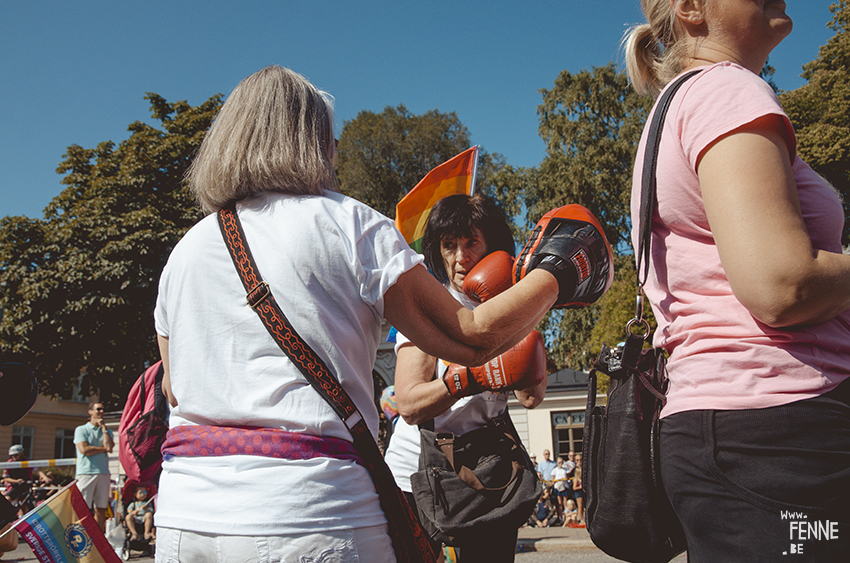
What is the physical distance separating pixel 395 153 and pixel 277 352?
30212mm

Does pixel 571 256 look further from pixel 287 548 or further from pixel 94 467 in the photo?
pixel 94 467

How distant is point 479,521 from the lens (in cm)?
269

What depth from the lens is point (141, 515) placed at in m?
11.7

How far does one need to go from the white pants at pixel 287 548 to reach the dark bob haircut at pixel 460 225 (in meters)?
2.23

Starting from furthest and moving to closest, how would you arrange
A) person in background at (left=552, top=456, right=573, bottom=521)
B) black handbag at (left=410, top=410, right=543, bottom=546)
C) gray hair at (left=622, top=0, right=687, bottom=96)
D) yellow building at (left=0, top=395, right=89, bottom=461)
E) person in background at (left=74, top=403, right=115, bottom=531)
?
yellow building at (left=0, top=395, right=89, bottom=461), person in background at (left=552, top=456, right=573, bottom=521), person in background at (left=74, top=403, right=115, bottom=531), black handbag at (left=410, top=410, right=543, bottom=546), gray hair at (left=622, top=0, right=687, bottom=96)

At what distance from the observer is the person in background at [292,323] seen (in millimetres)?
1412

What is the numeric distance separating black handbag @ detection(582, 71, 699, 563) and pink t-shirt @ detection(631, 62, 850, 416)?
0.04m

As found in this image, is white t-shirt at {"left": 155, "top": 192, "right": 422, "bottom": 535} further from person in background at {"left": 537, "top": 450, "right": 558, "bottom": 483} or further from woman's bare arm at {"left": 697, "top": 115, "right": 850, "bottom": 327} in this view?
person in background at {"left": 537, "top": 450, "right": 558, "bottom": 483}

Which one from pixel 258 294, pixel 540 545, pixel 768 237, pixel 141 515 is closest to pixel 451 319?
pixel 258 294

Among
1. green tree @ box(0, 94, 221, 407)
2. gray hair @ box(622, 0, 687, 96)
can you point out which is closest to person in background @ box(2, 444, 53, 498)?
green tree @ box(0, 94, 221, 407)

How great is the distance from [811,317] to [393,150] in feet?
100

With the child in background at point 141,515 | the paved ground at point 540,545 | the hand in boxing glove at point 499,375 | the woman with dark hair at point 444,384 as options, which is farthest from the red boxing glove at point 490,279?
the child in background at point 141,515

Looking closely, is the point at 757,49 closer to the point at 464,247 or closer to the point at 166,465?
the point at 166,465

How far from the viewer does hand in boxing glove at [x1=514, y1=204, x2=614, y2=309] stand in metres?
1.98
